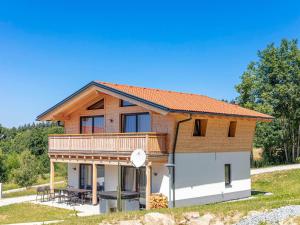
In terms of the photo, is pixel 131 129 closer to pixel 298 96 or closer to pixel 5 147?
pixel 298 96

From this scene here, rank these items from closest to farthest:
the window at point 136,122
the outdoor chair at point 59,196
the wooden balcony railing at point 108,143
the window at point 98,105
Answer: the wooden balcony railing at point 108,143, the window at point 136,122, the outdoor chair at point 59,196, the window at point 98,105

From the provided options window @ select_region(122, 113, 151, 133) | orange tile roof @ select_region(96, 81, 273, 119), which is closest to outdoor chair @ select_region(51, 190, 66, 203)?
window @ select_region(122, 113, 151, 133)

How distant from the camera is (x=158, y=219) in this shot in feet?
42.7

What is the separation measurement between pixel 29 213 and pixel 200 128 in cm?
972

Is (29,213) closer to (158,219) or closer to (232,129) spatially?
(158,219)

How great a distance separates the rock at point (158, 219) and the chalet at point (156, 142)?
5.89m

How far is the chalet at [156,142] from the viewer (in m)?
20.4

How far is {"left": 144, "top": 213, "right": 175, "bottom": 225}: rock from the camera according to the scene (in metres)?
12.9

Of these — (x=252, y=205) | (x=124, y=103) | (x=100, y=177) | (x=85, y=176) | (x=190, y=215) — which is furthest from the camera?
(x=85, y=176)

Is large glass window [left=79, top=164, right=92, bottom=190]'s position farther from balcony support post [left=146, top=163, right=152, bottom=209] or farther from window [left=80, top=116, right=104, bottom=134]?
balcony support post [left=146, top=163, right=152, bottom=209]

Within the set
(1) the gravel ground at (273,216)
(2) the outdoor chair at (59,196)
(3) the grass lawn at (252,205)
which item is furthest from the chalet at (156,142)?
(1) the gravel ground at (273,216)

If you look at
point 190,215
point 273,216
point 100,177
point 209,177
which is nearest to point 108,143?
point 100,177

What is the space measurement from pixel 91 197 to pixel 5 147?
73.5 meters

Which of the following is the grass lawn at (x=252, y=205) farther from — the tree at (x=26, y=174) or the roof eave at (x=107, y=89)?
the tree at (x=26, y=174)
